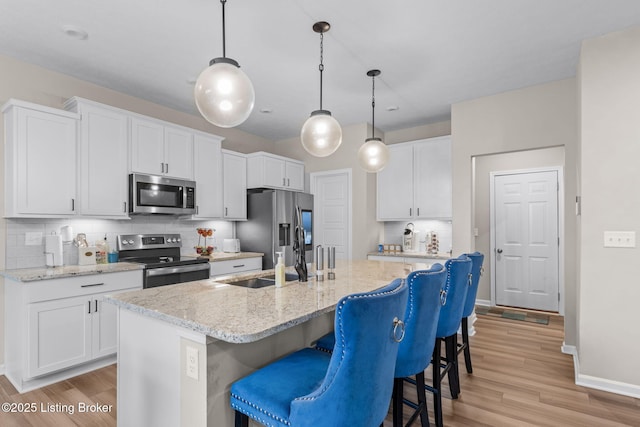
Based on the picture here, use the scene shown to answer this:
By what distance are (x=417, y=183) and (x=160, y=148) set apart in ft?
11.1

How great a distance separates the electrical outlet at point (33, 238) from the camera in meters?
3.06

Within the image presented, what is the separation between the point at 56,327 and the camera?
2740mm

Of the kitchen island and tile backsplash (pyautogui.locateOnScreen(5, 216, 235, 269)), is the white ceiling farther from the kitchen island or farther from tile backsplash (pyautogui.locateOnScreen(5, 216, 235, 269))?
the kitchen island

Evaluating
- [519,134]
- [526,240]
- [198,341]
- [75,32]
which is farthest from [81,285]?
[526,240]

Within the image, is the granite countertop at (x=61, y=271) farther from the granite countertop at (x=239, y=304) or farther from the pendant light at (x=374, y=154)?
the pendant light at (x=374, y=154)

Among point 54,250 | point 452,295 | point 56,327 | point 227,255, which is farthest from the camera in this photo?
point 227,255

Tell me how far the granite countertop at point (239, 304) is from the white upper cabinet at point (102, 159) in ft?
5.97

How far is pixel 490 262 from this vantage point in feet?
17.3

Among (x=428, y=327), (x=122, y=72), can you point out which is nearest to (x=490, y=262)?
(x=428, y=327)

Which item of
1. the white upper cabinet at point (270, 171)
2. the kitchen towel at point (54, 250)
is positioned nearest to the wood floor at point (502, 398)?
the kitchen towel at point (54, 250)

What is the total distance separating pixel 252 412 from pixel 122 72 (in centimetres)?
339

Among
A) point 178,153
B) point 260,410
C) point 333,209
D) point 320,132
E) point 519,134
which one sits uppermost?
point 519,134

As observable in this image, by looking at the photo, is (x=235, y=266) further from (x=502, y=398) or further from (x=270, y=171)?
(x=502, y=398)

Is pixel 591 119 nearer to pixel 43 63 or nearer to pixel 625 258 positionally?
pixel 625 258
